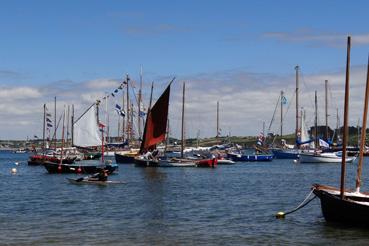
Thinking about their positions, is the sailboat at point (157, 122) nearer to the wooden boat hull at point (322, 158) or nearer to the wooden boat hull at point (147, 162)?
the wooden boat hull at point (147, 162)

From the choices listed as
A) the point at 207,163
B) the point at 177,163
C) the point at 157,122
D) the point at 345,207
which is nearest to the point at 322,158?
the point at 207,163

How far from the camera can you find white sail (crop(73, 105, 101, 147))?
115 m

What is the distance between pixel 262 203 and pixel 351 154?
4923 inches

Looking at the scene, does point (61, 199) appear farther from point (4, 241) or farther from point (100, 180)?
point (4, 241)

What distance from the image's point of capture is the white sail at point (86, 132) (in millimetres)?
115156

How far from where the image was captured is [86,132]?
115 metres

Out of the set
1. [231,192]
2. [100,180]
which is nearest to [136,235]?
[231,192]

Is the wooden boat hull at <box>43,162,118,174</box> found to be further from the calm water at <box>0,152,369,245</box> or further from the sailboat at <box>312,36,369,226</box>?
the sailboat at <box>312,36,369,226</box>

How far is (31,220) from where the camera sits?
42.9 m

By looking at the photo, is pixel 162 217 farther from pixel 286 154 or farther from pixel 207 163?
pixel 286 154

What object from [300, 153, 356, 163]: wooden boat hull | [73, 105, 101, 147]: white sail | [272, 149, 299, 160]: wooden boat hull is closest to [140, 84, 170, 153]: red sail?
[73, 105, 101, 147]: white sail

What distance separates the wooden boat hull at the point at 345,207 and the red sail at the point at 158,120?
2680 inches

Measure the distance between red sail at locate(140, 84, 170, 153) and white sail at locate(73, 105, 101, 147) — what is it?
10.3m

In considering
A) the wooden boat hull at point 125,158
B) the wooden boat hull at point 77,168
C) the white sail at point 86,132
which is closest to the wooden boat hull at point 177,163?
the white sail at point 86,132
